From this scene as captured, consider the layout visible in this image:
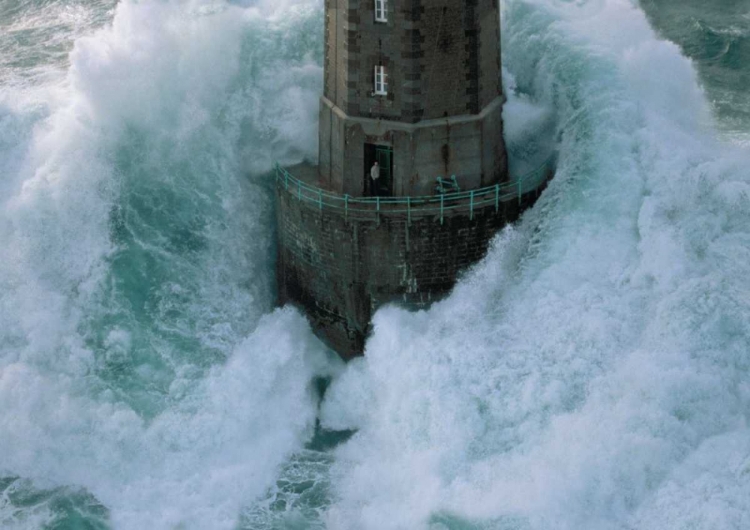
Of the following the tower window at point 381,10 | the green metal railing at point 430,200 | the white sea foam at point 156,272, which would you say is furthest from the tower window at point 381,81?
the white sea foam at point 156,272

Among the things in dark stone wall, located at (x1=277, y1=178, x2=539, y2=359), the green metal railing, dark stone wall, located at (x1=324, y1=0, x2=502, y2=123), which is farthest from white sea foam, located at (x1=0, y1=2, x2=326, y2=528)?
dark stone wall, located at (x1=324, y1=0, x2=502, y2=123)

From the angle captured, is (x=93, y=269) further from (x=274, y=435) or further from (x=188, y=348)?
(x=274, y=435)

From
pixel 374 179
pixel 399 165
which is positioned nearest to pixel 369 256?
pixel 374 179

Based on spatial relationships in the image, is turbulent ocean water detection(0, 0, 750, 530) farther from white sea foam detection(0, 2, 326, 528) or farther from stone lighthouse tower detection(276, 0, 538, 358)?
stone lighthouse tower detection(276, 0, 538, 358)

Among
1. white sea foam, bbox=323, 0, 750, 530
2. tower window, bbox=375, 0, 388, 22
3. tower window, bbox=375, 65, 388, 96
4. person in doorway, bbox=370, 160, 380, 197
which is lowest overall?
white sea foam, bbox=323, 0, 750, 530

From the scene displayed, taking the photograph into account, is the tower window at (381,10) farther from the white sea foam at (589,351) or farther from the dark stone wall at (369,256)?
the white sea foam at (589,351)

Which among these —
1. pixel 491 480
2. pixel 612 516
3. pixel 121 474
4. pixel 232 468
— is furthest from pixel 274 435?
pixel 612 516
